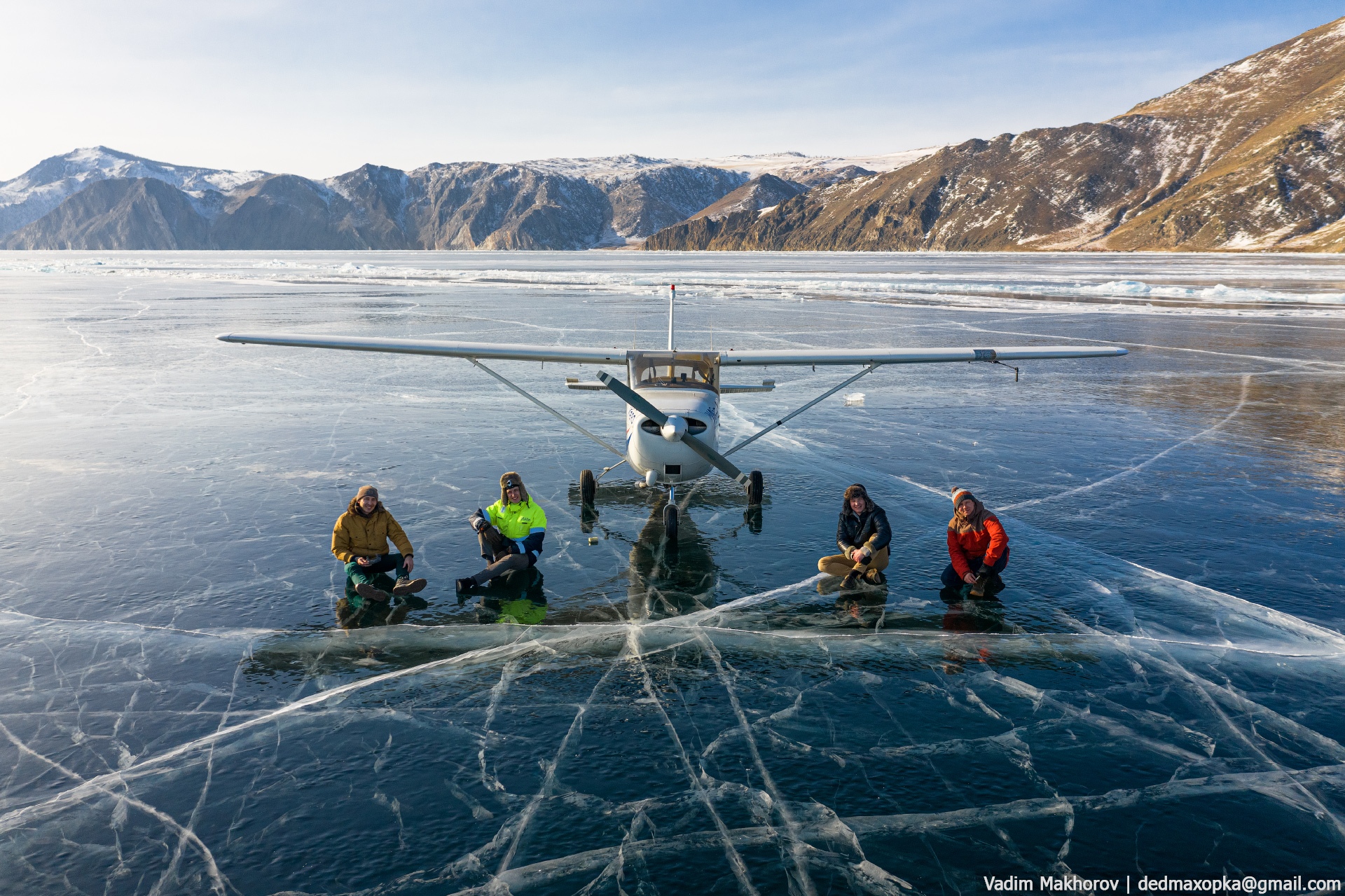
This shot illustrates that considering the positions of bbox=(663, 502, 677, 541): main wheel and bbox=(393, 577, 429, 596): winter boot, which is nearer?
bbox=(393, 577, 429, 596): winter boot

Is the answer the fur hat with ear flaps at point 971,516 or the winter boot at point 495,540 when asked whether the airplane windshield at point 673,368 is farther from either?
the fur hat with ear flaps at point 971,516

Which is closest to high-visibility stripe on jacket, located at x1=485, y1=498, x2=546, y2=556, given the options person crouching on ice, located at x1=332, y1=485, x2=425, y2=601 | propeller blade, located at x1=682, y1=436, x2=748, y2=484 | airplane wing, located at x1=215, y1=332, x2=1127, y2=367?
person crouching on ice, located at x1=332, y1=485, x2=425, y2=601

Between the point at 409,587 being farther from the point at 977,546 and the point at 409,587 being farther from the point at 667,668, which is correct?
the point at 977,546

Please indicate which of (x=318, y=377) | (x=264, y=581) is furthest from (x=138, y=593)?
(x=318, y=377)

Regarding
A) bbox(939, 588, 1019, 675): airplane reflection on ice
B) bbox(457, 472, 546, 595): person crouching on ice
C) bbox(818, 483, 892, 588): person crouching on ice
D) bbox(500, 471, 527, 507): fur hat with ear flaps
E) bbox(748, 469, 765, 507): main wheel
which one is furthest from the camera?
bbox(748, 469, 765, 507): main wheel

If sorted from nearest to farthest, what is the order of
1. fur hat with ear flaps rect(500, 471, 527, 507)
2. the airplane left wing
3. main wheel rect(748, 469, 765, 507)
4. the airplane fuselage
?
fur hat with ear flaps rect(500, 471, 527, 507), the airplane fuselage, main wheel rect(748, 469, 765, 507), the airplane left wing

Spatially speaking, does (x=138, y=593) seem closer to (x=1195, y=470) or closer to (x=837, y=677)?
(x=837, y=677)

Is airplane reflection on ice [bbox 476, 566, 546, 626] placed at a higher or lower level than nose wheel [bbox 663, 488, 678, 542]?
lower

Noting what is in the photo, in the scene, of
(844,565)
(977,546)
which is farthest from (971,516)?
(844,565)

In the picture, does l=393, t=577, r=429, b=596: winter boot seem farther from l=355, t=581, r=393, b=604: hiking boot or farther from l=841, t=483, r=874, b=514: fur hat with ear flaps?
l=841, t=483, r=874, b=514: fur hat with ear flaps
